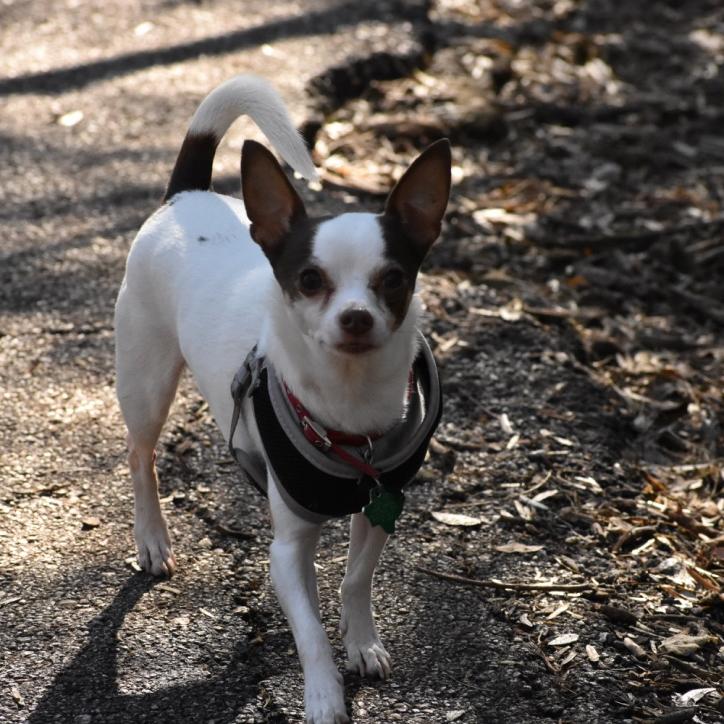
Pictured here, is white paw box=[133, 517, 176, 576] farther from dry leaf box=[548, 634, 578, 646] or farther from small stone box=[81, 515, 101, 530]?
dry leaf box=[548, 634, 578, 646]

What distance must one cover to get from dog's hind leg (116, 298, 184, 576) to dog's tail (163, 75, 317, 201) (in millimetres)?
429

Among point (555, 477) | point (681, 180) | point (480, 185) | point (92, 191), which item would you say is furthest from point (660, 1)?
point (555, 477)

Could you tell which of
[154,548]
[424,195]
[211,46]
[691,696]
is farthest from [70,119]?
[691,696]

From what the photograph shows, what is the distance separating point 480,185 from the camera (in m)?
6.12

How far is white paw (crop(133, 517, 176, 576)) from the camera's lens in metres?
3.41

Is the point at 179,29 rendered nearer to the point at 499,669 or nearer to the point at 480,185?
the point at 480,185

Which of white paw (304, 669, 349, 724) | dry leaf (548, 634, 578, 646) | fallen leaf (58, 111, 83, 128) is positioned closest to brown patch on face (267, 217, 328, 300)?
white paw (304, 669, 349, 724)

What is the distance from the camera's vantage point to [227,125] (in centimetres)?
354

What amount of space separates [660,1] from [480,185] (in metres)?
3.89

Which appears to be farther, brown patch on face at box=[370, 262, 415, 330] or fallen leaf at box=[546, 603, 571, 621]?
fallen leaf at box=[546, 603, 571, 621]

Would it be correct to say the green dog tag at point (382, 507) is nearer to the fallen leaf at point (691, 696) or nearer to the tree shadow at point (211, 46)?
the fallen leaf at point (691, 696)

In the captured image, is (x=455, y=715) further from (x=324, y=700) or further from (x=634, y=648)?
(x=634, y=648)

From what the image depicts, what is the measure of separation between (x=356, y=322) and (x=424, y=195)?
0.45 meters

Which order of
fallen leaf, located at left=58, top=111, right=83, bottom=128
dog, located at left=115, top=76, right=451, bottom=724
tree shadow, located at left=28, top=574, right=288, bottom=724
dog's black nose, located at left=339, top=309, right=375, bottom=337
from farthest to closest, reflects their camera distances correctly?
fallen leaf, located at left=58, top=111, right=83, bottom=128
tree shadow, located at left=28, top=574, right=288, bottom=724
dog, located at left=115, top=76, right=451, bottom=724
dog's black nose, located at left=339, top=309, right=375, bottom=337
